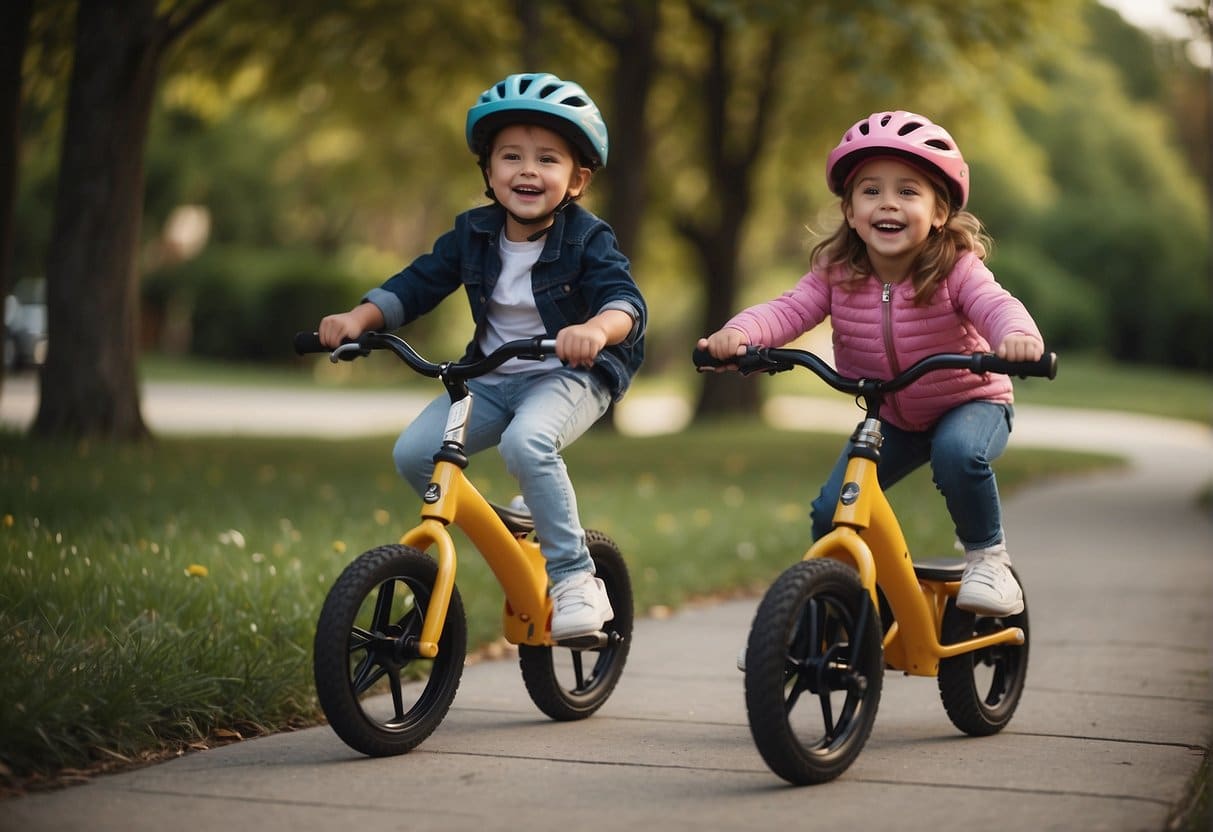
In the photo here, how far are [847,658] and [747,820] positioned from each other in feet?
2.06

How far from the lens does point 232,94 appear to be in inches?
738

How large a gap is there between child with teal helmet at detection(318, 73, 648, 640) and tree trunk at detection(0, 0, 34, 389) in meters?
7.17

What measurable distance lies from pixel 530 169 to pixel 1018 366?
4.90 feet

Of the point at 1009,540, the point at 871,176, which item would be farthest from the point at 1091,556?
the point at 871,176

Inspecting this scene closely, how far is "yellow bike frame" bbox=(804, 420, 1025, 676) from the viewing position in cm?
430

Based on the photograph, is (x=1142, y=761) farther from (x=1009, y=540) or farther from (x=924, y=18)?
(x=924, y=18)

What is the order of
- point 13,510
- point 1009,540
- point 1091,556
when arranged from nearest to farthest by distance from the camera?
1. point 13,510
2. point 1091,556
3. point 1009,540

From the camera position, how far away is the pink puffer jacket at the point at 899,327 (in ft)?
14.9

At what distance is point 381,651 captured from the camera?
4395 mm

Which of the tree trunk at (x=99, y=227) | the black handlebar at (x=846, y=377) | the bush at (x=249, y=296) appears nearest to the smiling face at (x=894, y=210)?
the black handlebar at (x=846, y=377)

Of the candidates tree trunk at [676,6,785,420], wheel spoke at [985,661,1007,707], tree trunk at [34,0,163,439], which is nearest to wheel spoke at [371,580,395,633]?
wheel spoke at [985,661,1007,707]

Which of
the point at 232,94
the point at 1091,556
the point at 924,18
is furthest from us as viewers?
the point at 232,94

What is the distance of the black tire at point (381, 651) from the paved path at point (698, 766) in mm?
90

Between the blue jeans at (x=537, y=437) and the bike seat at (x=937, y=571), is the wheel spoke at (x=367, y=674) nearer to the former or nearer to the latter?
the blue jeans at (x=537, y=437)
